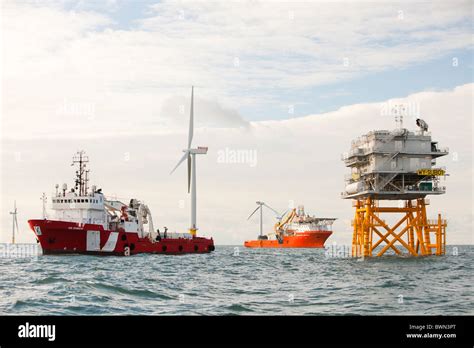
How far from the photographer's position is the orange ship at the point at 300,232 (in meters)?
149

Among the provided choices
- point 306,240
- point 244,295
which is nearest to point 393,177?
point 244,295

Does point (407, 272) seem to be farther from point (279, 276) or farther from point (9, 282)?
point (9, 282)

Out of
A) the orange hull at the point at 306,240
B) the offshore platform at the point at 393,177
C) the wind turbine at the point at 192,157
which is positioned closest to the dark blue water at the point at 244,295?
the offshore platform at the point at 393,177

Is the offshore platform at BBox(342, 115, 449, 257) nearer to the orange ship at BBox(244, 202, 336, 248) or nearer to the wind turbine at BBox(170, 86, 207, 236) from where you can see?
the wind turbine at BBox(170, 86, 207, 236)

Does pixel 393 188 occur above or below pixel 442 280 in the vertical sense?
above

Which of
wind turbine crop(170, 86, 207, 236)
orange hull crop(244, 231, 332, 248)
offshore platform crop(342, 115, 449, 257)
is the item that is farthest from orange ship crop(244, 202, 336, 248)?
offshore platform crop(342, 115, 449, 257)

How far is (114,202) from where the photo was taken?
81.9 meters

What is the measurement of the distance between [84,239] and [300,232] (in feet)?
292

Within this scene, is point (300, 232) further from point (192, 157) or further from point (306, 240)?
point (192, 157)

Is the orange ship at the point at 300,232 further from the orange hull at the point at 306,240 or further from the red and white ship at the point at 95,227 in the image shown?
the red and white ship at the point at 95,227

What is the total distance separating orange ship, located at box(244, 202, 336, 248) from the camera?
A: 14912 cm

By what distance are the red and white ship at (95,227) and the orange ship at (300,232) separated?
204ft
